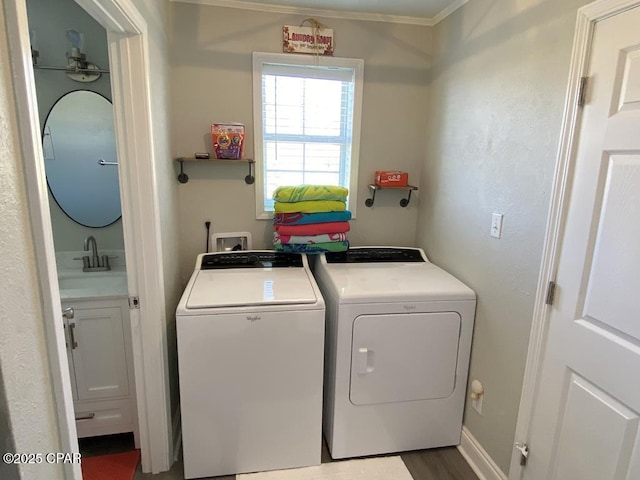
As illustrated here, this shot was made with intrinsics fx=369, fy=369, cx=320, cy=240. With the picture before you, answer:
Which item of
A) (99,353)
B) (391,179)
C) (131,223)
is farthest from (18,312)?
(391,179)

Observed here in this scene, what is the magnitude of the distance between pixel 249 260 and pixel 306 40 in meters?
1.41

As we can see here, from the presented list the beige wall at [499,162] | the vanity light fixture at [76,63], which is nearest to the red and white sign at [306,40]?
the beige wall at [499,162]

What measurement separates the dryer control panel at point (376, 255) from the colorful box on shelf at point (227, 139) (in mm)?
853

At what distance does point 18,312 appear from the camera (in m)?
0.72

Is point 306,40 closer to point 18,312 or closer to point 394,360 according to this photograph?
point 394,360

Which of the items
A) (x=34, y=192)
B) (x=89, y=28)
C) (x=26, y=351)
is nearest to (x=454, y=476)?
(x=26, y=351)

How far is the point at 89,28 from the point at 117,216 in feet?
3.48

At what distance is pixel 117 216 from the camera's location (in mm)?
2271

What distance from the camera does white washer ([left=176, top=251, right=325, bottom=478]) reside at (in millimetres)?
1698

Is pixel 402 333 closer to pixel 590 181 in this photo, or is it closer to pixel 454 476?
pixel 454 476

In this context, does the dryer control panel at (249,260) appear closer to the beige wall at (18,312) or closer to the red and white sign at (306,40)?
the red and white sign at (306,40)

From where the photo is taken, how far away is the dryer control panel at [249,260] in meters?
2.22

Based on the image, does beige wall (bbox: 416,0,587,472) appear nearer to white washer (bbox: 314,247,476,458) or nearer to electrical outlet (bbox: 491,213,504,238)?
electrical outlet (bbox: 491,213,504,238)

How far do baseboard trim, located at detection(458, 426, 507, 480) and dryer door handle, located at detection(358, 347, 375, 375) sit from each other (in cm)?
72
